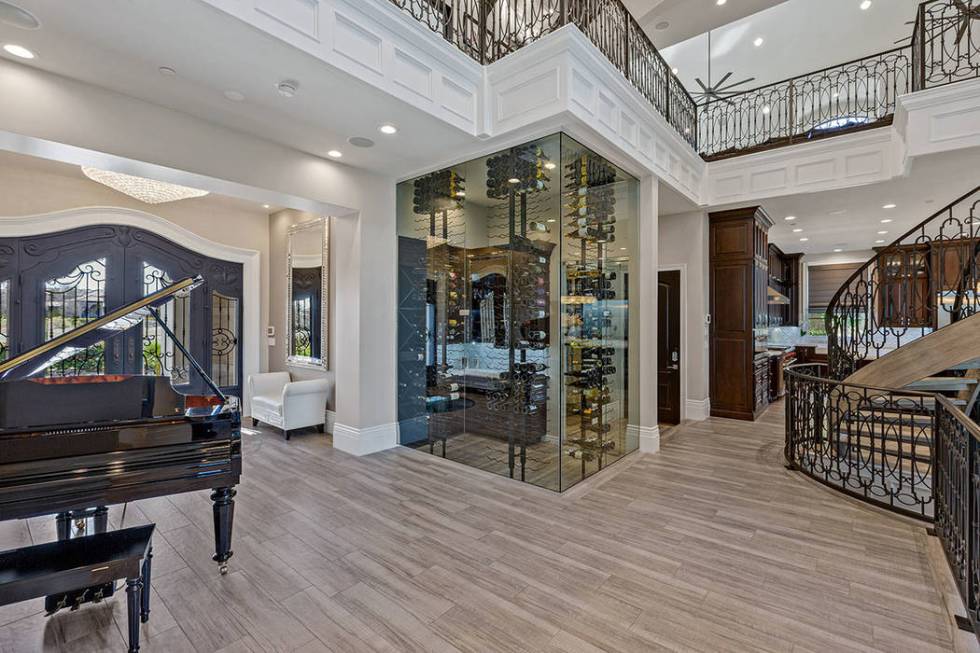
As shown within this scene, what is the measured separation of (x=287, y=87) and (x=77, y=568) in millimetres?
2854

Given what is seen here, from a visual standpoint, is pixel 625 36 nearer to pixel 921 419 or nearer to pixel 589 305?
pixel 589 305

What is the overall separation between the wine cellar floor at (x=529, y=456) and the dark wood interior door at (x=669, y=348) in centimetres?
169

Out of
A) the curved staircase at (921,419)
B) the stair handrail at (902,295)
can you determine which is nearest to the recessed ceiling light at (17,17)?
the curved staircase at (921,419)

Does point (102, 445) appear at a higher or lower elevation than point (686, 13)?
lower

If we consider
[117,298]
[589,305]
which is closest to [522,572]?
[589,305]

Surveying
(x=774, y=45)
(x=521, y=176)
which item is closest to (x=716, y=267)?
(x=521, y=176)

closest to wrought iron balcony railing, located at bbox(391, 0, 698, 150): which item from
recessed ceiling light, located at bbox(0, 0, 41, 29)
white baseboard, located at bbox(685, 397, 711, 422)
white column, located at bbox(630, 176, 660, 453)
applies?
white column, located at bbox(630, 176, 660, 453)

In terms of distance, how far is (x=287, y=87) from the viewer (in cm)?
293

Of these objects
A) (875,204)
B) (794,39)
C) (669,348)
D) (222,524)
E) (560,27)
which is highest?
(794,39)

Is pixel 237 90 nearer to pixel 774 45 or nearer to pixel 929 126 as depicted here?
pixel 929 126

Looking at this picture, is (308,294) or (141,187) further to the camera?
(308,294)

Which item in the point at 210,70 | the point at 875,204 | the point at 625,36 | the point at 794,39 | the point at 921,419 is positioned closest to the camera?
the point at 210,70

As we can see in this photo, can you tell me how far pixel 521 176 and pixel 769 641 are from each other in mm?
3598

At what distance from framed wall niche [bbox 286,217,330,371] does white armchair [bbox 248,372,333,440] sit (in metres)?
0.37
